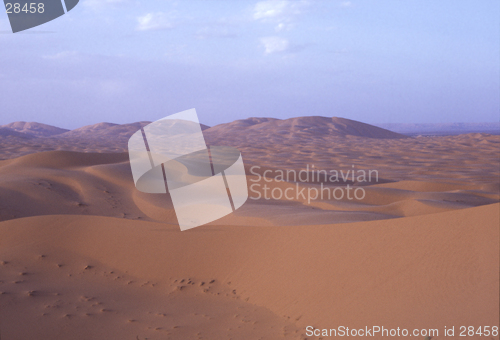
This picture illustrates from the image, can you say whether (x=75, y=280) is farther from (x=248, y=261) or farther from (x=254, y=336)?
(x=254, y=336)

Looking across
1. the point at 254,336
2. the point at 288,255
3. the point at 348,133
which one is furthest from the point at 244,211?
the point at 348,133

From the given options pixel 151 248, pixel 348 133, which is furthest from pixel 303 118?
pixel 151 248

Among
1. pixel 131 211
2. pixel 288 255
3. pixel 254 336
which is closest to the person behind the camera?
pixel 254 336

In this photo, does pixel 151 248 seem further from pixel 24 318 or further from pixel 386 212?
pixel 386 212

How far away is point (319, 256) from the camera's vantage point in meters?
4.18

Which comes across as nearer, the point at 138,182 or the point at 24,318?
the point at 24,318

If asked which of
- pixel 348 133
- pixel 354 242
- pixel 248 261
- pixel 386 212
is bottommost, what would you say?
pixel 348 133

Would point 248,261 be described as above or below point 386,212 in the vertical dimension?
above

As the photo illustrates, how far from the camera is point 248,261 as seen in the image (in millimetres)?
4637

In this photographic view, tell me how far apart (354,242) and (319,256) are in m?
0.43

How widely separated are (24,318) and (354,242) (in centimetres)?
341

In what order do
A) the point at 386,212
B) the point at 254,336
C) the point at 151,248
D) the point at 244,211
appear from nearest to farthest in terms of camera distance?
the point at 254,336, the point at 151,248, the point at 386,212, the point at 244,211

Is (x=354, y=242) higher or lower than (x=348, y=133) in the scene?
higher

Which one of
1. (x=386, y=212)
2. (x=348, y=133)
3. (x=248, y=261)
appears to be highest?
(x=248, y=261)
